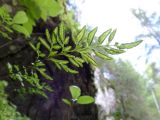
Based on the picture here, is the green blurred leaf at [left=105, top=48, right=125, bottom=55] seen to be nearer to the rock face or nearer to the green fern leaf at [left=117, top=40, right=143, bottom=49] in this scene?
the green fern leaf at [left=117, top=40, right=143, bottom=49]

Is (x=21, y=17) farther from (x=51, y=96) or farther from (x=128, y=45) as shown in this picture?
(x=51, y=96)

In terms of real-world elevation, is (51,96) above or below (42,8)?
above

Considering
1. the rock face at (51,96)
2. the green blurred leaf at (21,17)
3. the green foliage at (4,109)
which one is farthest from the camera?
the rock face at (51,96)

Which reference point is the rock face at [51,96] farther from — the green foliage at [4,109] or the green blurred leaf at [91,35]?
the green blurred leaf at [91,35]

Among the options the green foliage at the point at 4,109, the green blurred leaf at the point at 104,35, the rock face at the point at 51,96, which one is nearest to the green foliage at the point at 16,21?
the green blurred leaf at the point at 104,35

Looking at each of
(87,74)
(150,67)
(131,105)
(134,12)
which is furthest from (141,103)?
(87,74)

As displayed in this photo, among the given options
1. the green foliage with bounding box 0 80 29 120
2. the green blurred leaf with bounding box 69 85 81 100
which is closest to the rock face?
the green foliage with bounding box 0 80 29 120

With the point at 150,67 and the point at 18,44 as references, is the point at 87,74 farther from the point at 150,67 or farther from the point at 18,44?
the point at 150,67

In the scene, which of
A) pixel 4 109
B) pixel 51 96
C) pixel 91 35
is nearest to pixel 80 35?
pixel 91 35

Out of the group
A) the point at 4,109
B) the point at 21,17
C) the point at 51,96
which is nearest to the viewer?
the point at 21,17
